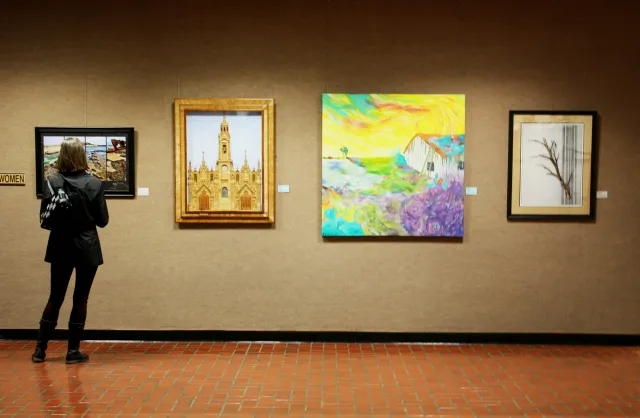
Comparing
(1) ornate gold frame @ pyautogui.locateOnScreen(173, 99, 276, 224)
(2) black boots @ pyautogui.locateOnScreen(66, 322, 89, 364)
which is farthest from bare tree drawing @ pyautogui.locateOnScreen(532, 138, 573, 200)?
(2) black boots @ pyautogui.locateOnScreen(66, 322, 89, 364)

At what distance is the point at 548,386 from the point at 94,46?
180 inches

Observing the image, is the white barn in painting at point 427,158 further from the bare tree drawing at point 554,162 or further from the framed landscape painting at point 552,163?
the bare tree drawing at point 554,162

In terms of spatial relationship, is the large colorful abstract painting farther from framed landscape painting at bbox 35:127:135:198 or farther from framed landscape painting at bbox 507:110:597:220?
framed landscape painting at bbox 35:127:135:198

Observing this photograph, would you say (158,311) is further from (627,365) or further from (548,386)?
(627,365)

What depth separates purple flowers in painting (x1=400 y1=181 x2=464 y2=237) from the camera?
4945 mm

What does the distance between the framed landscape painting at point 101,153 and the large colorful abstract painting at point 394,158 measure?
1721mm

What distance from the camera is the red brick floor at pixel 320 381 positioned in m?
3.54

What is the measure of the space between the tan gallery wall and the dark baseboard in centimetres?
6

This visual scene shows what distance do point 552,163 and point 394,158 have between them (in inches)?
54.5

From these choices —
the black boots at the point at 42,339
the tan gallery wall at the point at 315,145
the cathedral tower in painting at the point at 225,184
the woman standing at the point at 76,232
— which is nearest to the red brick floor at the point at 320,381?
the black boots at the point at 42,339

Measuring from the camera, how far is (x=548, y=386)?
3955 mm

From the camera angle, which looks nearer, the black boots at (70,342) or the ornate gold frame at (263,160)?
the black boots at (70,342)

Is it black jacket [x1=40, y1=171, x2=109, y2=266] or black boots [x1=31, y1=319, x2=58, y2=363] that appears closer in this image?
black jacket [x1=40, y1=171, x2=109, y2=266]

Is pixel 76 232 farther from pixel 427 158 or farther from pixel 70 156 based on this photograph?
pixel 427 158
